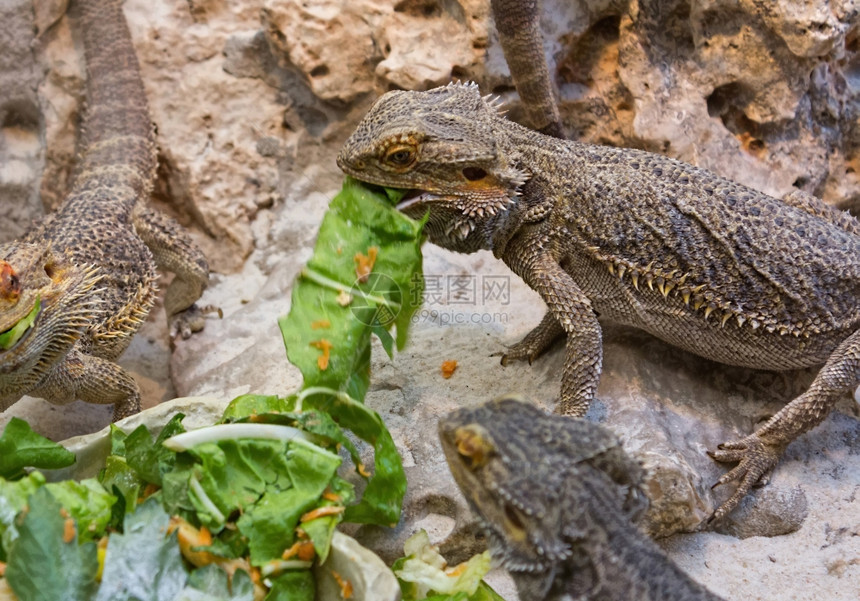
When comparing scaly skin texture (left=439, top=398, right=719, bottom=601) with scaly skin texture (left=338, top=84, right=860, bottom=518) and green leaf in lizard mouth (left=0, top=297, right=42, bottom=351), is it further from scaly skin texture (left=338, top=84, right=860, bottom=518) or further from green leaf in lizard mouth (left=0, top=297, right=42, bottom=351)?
green leaf in lizard mouth (left=0, top=297, right=42, bottom=351)

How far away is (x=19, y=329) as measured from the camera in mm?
2697

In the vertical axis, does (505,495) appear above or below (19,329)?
above

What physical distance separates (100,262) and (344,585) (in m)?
2.26

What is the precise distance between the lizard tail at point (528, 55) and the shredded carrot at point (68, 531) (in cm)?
276

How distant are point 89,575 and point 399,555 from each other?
98cm

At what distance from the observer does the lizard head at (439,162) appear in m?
2.90

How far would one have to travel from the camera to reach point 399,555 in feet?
8.77

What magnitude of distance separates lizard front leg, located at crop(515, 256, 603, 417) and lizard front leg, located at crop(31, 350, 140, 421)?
193 cm

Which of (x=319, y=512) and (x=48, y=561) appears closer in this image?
(x=48, y=561)

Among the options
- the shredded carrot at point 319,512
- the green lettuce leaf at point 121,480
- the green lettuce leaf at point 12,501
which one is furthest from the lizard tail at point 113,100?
the shredded carrot at point 319,512

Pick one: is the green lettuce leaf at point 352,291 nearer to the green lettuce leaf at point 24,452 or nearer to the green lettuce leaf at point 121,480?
the green lettuce leaf at point 121,480

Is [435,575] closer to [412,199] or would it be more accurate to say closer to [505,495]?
[505,495]

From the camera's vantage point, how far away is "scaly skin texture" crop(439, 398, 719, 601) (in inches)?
78.9

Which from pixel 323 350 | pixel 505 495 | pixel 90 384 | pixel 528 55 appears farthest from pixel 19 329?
pixel 528 55
